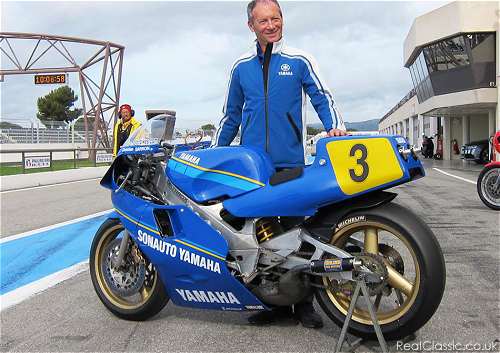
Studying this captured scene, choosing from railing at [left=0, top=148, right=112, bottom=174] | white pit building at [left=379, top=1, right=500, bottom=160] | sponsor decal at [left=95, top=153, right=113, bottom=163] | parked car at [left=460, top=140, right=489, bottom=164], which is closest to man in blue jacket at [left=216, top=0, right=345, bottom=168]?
railing at [left=0, top=148, right=112, bottom=174]

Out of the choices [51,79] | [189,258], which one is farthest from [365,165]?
[51,79]

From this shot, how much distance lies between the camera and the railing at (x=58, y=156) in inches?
719

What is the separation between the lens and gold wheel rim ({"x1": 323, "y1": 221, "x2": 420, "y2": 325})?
2.90 meters

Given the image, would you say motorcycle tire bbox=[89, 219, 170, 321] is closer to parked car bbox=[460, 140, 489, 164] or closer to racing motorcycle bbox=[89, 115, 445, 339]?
racing motorcycle bbox=[89, 115, 445, 339]

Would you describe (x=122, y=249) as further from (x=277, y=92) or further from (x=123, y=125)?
(x=123, y=125)

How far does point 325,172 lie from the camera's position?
3029mm

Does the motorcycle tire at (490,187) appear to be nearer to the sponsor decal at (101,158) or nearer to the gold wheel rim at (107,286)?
the gold wheel rim at (107,286)

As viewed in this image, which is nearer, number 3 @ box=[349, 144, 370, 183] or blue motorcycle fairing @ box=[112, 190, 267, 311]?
number 3 @ box=[349, 144, 370, 183]

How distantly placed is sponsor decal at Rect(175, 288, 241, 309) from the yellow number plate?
1.00 metres

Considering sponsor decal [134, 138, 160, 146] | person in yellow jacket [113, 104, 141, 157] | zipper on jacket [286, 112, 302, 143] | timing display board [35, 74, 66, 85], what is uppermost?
timing display board [35, 74, 66, 85]

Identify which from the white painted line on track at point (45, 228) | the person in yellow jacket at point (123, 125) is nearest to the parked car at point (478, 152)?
the person in yellow jacket at point (123, 125)

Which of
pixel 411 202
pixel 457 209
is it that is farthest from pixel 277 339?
pixel 411 202

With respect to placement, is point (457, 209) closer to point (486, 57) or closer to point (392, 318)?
point (392, 318)

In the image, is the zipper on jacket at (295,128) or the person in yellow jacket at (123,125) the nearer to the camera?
the zipper on jacket at (295,128)
